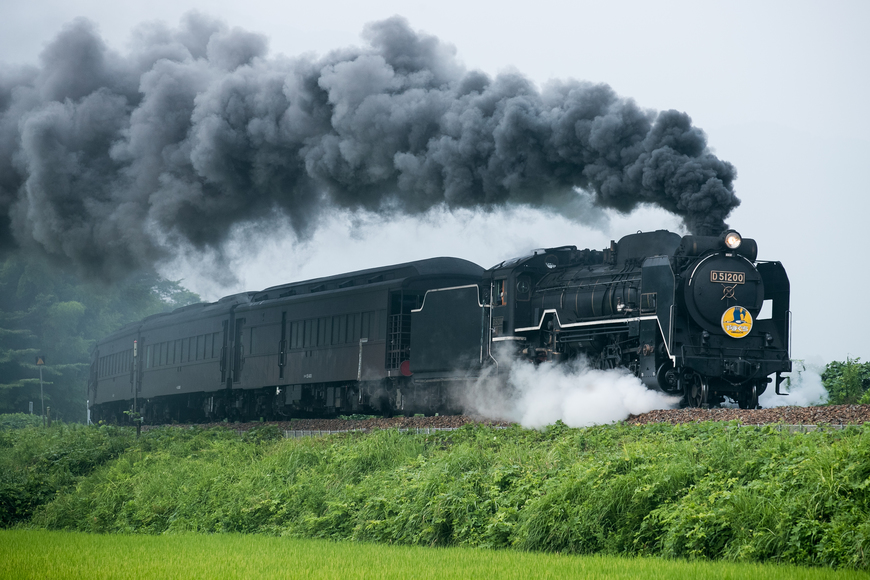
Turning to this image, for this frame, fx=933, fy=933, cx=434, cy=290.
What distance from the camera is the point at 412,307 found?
22344 millimetres

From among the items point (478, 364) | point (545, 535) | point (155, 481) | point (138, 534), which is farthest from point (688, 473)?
point (478, 364)

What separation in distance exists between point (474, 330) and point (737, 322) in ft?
19.0

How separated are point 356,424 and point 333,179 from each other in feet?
21.8

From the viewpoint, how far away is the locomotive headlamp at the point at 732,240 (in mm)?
16062

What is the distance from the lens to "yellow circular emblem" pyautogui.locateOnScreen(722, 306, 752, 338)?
627 inches

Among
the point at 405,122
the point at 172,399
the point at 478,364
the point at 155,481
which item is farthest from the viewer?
the point at 172,399

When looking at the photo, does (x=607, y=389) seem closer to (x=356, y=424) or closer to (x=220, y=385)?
(x=356, y=424)

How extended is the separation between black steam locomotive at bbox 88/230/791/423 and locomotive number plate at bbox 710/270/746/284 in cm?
2

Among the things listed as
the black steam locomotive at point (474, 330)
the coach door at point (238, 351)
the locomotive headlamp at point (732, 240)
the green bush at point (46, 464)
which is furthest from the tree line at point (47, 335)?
the locomotive headlamp at point (732, 240)

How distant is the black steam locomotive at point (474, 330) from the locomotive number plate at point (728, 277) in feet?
0.07

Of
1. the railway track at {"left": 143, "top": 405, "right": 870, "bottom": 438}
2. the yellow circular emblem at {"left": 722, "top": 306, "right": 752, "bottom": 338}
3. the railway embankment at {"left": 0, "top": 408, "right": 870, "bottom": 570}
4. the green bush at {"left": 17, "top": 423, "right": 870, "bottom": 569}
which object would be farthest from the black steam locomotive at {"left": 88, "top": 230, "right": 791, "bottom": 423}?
the green bush at {"left": 17, "top": 423, "right": 870, "bottom": 569}

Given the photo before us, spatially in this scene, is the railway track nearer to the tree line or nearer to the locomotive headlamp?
the locomotive headlamp

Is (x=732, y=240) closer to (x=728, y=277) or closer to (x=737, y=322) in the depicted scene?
(x=728, y=277)

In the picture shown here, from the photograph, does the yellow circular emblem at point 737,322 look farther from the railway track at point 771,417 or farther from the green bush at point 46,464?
the green bush at point 46,464
